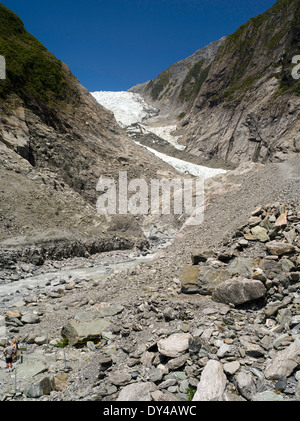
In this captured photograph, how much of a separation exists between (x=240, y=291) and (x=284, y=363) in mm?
2320

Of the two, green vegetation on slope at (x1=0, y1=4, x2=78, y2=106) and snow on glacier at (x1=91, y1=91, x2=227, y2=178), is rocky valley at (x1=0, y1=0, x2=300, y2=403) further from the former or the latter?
snow on glacier at (x1=91, y1=91, x2=227, y2=178)

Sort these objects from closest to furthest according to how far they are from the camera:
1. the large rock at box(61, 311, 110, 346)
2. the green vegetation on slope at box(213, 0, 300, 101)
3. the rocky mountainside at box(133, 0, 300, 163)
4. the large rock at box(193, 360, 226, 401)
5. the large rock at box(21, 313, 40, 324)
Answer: the large rock at box(193, 360, 226, 401) → the large rock at box(61, 311, 110, 346) → the large rock at box(21, 313, 40, 324) → the rocky mountainside at box(133, 0, 300, 163) → the green vegetation on slope at box(213, 0, 300, 101)

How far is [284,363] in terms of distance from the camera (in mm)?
4332

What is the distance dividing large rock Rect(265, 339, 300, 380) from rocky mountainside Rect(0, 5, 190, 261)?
14957mm

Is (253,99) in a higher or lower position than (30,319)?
higher

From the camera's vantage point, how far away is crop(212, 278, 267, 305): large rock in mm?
6438

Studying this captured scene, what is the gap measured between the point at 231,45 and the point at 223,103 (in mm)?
23453

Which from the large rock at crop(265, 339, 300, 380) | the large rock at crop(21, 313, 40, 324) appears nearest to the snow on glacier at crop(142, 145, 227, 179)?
the large rock at crop(21, 313, 40, 324)

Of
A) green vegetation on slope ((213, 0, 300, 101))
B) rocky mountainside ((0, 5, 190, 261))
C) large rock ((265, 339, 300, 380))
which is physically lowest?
large rock ((265, 339, 300, 380))

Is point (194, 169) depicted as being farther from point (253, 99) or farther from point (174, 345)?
point (174, 345)

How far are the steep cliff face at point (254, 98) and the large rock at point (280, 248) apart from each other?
173 ft

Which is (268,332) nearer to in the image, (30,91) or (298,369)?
(298,369)

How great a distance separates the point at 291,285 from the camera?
6.60m

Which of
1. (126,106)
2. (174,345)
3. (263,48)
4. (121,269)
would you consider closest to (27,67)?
(121,269)
